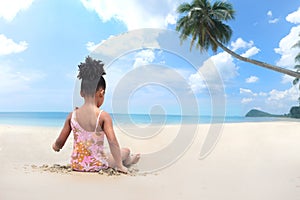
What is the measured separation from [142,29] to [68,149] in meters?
2.28

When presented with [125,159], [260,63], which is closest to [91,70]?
[125,159]

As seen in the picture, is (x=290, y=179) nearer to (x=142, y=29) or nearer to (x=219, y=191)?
(x=219, y=191)

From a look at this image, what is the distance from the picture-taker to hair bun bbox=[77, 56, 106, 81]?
2759 millimetres

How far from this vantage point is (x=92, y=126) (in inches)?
106

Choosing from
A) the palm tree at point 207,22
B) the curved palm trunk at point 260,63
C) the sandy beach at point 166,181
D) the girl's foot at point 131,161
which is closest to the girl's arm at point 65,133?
the sandy beach at point 166,181

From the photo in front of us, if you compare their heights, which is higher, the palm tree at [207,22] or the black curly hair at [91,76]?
→ the palm tree at [207,22]

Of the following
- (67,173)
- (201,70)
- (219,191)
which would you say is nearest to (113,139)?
(67,173)

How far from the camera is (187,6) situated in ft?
46.4

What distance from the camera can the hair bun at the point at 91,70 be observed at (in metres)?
2.76

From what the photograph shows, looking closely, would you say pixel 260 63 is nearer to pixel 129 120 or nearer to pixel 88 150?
pixel 129 120

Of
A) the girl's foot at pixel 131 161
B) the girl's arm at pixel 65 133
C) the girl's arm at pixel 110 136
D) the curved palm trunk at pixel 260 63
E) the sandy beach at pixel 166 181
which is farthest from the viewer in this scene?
the curved palm trunk at pixel 260 63

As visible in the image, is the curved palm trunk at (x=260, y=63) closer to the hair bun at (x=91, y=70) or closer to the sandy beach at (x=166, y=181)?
the sandy beach at (x=166, y=181)

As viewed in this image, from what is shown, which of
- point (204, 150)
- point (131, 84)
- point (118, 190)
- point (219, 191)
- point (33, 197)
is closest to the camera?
point (33, 197)

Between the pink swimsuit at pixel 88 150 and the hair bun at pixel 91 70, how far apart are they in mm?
402
